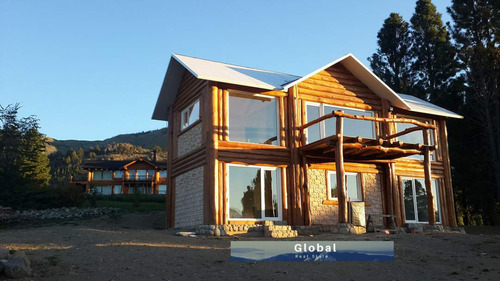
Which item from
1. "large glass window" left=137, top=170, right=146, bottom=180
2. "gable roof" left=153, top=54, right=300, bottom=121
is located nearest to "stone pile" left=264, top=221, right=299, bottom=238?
"gable roof" left=153, top=54, right=300, bottom=121

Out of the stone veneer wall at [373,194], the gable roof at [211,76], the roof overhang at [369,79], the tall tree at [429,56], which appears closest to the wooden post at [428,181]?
the stone veneer wall at [373,194]

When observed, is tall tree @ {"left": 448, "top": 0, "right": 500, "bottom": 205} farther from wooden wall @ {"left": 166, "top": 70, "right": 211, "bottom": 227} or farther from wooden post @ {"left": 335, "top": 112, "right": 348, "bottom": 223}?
wooden wall @ {"left": 166, "top": 70, "right": 211, "bottom": 227}

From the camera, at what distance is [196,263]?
8656 mm

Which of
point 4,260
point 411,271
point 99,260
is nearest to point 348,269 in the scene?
point 411,271

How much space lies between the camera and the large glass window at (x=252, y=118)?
1619 cm

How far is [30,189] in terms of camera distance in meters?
28.6

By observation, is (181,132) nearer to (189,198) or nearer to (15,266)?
(189,198)

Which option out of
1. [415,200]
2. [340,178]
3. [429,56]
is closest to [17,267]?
[340,178]

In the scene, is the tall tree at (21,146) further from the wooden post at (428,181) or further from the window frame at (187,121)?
the wooden post at (428,181)

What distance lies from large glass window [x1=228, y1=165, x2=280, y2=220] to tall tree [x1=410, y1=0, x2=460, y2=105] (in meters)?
20.5

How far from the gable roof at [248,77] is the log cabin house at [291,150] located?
0.06 m

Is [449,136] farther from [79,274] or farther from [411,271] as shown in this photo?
[79,274]

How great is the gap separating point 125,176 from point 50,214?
38810 millimetres

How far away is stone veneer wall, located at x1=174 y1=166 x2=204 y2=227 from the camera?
16.1 metres
